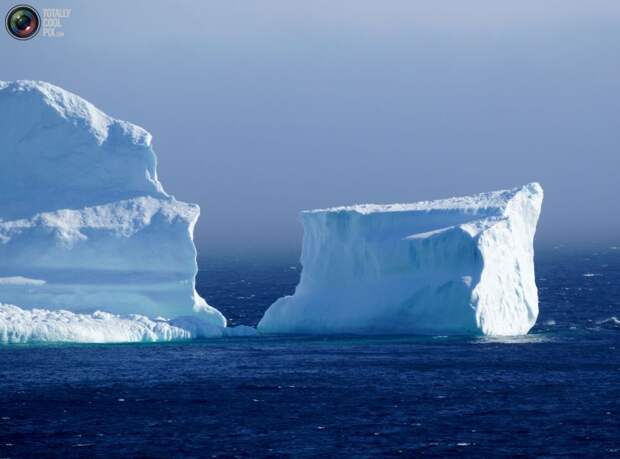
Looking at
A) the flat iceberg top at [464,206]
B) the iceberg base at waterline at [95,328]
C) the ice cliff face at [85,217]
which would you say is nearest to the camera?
the iceberg base at waterline at [95,328]

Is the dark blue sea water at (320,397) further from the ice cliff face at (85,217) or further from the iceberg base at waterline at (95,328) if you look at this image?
the ice cliff face at (85,217)

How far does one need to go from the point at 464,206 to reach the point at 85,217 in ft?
53.5

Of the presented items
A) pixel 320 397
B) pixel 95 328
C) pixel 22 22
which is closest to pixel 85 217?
pixel 95 328

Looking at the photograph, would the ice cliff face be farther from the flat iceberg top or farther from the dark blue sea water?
the flat iceberg top

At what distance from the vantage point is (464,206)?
2124 inches

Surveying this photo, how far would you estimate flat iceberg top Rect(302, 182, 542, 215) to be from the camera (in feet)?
176

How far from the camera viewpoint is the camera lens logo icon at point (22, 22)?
41094 mm

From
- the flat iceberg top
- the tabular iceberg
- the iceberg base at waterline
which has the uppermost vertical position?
the flat iceberg top

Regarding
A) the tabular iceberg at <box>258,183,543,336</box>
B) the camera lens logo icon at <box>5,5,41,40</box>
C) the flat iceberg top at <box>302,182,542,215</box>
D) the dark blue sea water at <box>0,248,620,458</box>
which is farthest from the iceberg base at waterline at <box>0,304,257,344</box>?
the camera lens logo icon at <box>5,5,41,40</box>

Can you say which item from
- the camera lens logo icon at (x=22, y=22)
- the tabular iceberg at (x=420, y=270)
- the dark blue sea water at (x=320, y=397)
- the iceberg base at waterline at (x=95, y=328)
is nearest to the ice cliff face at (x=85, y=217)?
the iceberg base at waterline at (x=95, y=328)

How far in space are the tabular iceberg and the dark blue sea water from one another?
1.23 meters

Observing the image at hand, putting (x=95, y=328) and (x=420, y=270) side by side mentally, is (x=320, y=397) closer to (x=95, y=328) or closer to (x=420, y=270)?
(x=420, y=270)

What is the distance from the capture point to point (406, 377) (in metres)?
43.1

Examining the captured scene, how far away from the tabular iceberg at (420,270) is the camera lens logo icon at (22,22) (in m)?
16.5
